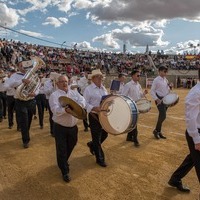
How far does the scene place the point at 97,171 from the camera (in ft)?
20.8

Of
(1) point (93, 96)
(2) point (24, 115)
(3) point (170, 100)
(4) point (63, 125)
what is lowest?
(2) point (24, 115)

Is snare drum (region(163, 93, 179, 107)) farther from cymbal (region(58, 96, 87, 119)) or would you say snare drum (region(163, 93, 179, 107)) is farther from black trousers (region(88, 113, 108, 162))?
cymbal (region(58, 96, 87, 119))

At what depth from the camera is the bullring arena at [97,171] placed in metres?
5.27

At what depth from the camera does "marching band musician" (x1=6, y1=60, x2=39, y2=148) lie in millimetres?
8141

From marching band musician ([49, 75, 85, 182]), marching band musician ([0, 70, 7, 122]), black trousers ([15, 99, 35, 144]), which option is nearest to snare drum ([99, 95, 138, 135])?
marching band musician ([49, 75, 85, 182])

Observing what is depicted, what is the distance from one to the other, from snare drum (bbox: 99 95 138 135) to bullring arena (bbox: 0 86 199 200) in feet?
3.40

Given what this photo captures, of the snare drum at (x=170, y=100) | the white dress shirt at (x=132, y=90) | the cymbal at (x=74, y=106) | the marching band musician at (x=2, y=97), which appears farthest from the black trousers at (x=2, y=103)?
the cymbal at (x=74, y=106)

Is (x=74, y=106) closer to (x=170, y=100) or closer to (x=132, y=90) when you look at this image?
(x=132, y=90)

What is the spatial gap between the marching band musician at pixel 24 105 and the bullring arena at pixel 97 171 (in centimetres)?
40

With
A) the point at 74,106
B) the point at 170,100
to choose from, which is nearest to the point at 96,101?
the point at 74,106

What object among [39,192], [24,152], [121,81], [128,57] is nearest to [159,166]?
[39,192]

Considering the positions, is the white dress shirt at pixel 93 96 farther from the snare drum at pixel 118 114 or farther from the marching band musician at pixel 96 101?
the snare drum at pixel 118 114

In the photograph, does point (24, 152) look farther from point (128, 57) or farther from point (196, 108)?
point (128, 57)

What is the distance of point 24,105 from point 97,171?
120 inches
